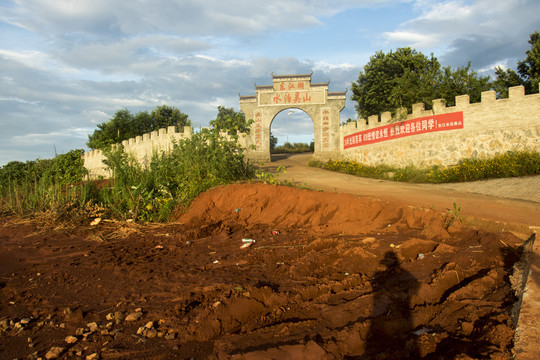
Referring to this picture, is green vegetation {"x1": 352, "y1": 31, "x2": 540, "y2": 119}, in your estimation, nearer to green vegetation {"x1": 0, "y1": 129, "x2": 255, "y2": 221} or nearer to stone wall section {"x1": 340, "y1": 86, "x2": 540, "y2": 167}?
stone wall section {"x1": 340, "y1": 86, "x2": 540, "y2": 167}

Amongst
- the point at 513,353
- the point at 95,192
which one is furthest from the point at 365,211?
the point at 95,192

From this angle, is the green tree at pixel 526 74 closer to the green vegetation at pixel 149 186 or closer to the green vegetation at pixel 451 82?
the green vegetation at pixel 451 82

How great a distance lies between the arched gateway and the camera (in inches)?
880

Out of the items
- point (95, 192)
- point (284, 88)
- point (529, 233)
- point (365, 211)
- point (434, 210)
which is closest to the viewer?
point (529, 233)

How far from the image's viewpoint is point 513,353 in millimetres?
2162

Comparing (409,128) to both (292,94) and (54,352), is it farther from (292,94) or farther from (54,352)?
(54,352)

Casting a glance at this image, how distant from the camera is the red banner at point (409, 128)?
14.1 meters

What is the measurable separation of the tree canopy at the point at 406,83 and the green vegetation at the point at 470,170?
2918 mm

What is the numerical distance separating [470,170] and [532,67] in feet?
24.1

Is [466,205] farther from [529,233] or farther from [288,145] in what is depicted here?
[288,145]

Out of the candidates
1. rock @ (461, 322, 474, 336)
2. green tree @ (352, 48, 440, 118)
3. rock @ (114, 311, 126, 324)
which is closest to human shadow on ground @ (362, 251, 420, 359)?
rock @ (461, 322, 474, 336)

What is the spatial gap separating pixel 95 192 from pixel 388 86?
16.9m

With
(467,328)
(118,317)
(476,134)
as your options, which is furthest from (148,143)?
(467,328)

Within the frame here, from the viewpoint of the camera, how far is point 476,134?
1344 centimetres
